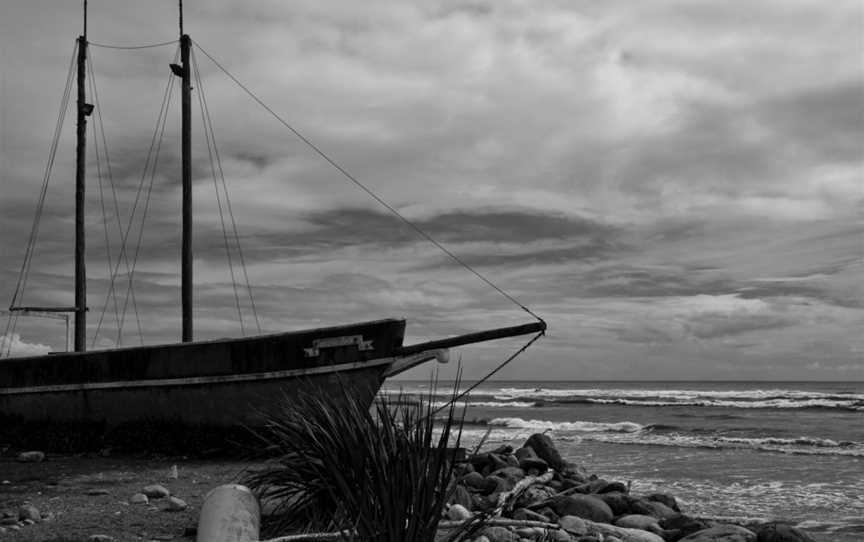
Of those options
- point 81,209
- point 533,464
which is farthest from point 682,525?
point 81,209

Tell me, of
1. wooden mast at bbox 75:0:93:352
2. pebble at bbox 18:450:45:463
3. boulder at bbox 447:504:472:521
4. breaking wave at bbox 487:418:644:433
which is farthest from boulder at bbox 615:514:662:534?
breaking wave at bbox 487:418:644:433

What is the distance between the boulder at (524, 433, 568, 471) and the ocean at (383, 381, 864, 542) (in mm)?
2166

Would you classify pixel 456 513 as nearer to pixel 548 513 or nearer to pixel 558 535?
pixel 558 535

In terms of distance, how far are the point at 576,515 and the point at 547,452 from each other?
15.6 feet

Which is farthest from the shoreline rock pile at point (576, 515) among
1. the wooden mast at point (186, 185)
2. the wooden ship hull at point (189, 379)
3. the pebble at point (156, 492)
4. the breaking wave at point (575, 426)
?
the breaking wave at point (575, 426)

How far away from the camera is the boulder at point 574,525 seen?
8.38m

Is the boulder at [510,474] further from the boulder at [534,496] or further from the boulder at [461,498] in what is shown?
the boulder at [461,498]

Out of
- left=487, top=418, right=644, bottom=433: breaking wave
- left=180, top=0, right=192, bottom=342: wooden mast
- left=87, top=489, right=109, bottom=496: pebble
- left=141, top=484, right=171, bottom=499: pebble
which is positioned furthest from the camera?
left=487, top=418, right=644, bottom=433: breaking wave

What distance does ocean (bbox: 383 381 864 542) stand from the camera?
43.1 feet

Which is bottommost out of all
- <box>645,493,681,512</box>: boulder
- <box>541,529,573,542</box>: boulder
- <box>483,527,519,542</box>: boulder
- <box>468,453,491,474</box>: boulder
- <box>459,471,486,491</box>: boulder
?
<box>645,493,681,512</box>: boulder

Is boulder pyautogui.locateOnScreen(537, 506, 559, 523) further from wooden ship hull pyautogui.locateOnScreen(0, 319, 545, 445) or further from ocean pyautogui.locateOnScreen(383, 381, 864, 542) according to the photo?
wooden ship hull pyautogui.locateOnScreen(0, 319, 545, 445)

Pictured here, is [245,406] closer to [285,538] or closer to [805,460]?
[285,538]

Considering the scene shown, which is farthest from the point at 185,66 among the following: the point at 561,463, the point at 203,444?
A: the point at 561,463

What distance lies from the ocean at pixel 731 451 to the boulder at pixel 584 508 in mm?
1463
